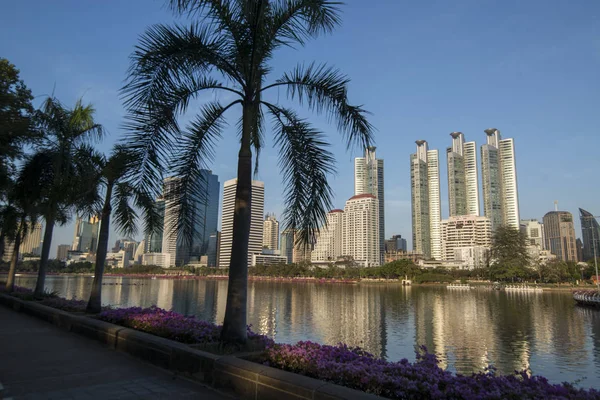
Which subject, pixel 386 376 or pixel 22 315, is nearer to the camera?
pixel 386 376

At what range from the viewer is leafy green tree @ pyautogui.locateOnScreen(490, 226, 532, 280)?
9519 cm

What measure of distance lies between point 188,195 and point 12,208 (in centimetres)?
1623

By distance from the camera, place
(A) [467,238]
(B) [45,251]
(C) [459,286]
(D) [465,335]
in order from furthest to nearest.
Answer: (A) [467,238], (C) [459,286], (D) [465,335], (B) [45,251]

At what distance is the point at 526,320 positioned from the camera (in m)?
29.8

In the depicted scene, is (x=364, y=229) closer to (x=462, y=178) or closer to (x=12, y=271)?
(x=462, y=178)

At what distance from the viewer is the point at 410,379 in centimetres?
451

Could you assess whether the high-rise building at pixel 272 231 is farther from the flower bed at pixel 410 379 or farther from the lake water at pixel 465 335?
the flower bed at pixel 410 379

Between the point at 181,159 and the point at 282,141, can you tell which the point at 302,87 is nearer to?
the point at 282,141

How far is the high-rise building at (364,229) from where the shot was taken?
171 metres

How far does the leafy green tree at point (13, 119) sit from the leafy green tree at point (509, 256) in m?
98.9

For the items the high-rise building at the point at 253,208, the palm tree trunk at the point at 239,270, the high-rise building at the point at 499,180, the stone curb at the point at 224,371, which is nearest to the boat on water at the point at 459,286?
the high-rise building at the point at 499,180

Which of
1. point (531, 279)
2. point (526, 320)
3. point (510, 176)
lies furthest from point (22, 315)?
point (510, 176)

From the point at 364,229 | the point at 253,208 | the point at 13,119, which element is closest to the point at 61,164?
the point at 13,119

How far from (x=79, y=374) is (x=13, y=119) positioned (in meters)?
9.11
